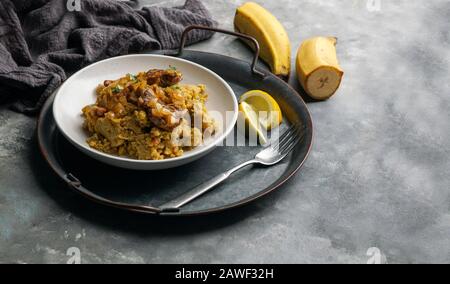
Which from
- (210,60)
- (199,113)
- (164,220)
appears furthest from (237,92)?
(164,220)

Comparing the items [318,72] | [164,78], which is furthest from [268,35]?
[164,78]

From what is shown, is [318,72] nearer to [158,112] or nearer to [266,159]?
[266,159]

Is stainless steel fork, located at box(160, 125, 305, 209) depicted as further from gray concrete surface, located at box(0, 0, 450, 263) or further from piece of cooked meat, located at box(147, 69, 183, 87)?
piece of cooked meat, located at box(147, 69, 183, 87)

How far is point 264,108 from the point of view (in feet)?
7.24

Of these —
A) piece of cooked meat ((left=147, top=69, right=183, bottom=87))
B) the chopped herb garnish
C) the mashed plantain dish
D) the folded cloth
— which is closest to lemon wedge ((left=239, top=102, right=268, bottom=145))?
the mashed plantain dish

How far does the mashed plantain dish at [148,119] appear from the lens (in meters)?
1.84

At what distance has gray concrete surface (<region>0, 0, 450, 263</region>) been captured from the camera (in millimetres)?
1717

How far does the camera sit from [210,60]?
2.45 metres

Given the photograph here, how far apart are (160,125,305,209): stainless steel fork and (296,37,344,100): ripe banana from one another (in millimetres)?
302

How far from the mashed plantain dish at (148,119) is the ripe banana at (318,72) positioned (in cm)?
57

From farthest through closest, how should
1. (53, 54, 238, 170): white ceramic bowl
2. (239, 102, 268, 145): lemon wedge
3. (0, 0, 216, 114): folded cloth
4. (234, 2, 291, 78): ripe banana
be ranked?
1. (234, 2, 291, 78): ripe banana
2. (0, 0, 216, 114): folded cloth
3. (239, 102, 268, 145): lemon wedge
4. (53, 54, 238, 170): white ceramic bowl

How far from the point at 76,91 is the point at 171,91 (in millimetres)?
412

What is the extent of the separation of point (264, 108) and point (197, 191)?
0.54 meters

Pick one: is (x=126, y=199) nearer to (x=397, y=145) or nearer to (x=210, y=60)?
(x=210, y=60)
